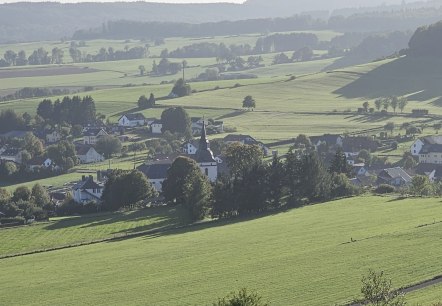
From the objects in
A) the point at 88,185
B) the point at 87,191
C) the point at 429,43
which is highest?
the point at 429,43

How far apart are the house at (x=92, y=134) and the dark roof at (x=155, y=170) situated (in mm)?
25593

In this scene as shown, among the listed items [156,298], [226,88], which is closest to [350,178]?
[156,298]

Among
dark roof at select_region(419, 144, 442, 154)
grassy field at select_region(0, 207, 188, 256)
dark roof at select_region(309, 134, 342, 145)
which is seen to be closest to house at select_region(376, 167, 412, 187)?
dark roof at select_region(419, 144, 442, 154)

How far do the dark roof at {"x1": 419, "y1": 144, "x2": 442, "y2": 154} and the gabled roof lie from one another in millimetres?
9860

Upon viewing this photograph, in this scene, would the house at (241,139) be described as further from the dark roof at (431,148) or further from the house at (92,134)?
the dark roof at (431,148)

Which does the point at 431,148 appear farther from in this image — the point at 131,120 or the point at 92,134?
the point at 131,120

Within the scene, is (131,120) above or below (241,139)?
below

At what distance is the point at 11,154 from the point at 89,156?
9324mm

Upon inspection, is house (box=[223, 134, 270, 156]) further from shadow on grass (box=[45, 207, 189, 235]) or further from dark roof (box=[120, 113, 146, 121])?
shadow on grass (box=[45, 207, 189, 235])

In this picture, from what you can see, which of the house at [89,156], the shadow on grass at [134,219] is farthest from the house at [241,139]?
the shadow on grass at [134,219]

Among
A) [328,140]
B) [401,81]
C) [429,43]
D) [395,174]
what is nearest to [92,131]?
[328,140]

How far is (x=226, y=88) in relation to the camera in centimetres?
14475

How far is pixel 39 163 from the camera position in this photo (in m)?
91.8

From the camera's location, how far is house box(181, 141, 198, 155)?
Answer: 95.4 metres
